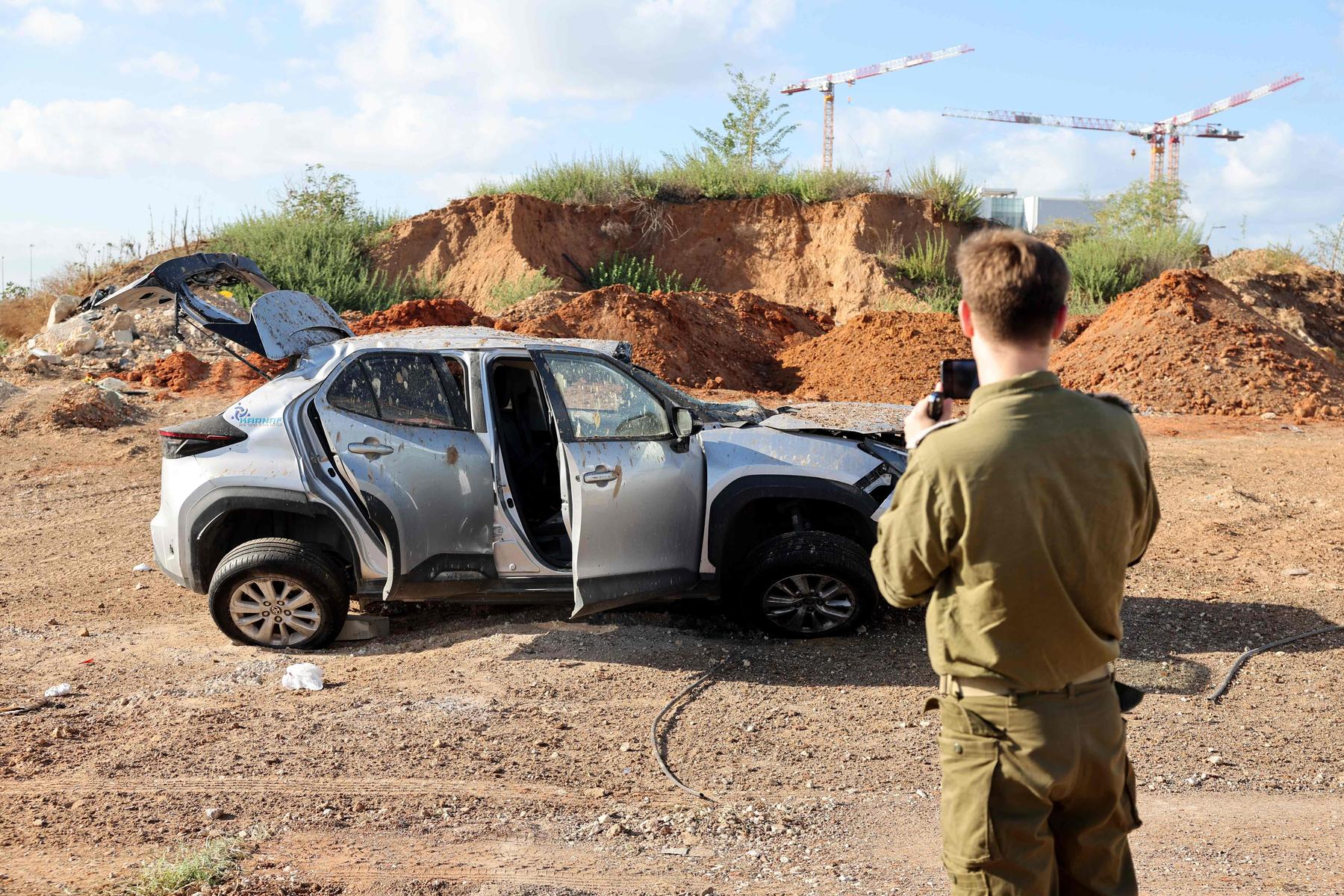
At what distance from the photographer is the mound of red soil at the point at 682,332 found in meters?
18.8

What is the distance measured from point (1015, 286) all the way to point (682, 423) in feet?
13.0

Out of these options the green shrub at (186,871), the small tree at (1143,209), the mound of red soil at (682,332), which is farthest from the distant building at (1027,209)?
the green shrub at (186,871)

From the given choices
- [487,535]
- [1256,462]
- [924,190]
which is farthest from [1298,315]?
[487,535]

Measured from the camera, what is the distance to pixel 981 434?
2395 mm

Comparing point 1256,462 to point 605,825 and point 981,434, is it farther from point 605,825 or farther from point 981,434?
point 981,434

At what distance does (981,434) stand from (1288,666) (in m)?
4.82

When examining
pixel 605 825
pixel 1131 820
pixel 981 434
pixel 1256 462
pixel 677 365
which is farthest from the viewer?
pixel 677 365

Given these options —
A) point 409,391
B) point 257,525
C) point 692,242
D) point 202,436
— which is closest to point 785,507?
point 409,391

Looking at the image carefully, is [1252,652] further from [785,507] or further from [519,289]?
[519,289]

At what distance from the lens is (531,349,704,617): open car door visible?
5984mm

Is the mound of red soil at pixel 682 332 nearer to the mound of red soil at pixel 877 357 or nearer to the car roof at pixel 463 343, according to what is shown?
the mound of red soil at pixel 877 357

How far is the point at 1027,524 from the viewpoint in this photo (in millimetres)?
2391

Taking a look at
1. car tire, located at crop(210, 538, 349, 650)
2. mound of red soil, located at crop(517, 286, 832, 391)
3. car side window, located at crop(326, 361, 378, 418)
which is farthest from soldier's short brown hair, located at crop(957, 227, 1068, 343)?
mound of red soil, located at crop(517, 286, 832, 391)

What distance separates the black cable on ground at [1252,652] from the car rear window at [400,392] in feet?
13.7
